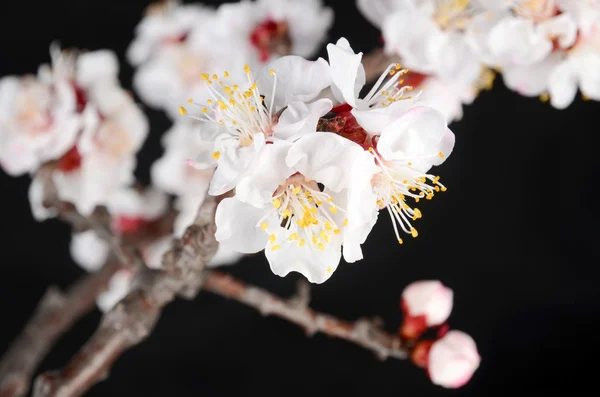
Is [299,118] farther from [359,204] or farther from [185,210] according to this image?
[185,210]

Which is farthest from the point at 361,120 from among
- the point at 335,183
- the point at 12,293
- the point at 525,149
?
the point at 12,293

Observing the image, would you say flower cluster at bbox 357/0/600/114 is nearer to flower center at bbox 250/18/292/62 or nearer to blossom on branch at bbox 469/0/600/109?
blossom on branch at bbox 469/0/600/109

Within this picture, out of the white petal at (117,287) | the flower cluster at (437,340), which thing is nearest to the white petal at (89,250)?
the white petal at (117,287)

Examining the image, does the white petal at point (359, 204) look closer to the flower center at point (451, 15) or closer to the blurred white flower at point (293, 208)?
the blurred white flower at point (293, 208)

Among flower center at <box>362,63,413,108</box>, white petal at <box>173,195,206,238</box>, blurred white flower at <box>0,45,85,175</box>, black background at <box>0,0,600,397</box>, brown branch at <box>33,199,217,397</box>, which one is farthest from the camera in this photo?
black background at <box>0,0,600,397</box>

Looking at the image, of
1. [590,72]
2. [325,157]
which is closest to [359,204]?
[325,157]

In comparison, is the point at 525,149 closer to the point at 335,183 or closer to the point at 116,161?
the point at 116,161

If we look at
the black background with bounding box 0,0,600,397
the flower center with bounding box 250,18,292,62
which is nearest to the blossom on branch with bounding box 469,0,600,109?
the flower center with bounding box 250,18,292,62
